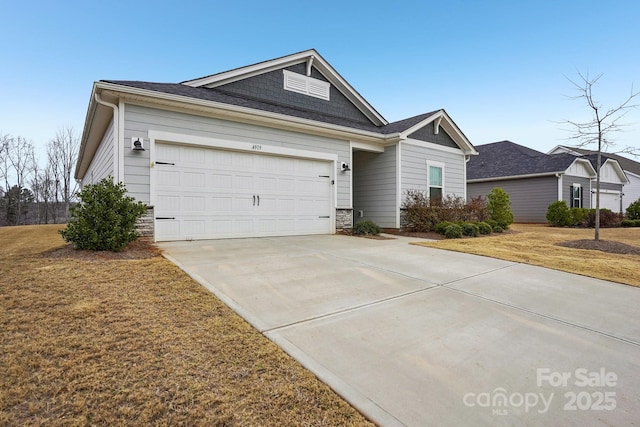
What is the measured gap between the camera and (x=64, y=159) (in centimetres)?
2616

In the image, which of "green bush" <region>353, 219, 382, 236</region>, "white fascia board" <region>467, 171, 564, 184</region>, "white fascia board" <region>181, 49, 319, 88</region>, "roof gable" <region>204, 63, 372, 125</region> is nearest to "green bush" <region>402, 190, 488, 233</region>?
"green bush" <region>353, 219, 382, 236</region>

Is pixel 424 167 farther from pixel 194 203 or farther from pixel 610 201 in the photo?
pixel 610 201

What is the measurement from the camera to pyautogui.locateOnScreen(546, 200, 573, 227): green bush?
1504 centimetres

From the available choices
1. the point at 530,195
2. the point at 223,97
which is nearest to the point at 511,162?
the point at 530,195

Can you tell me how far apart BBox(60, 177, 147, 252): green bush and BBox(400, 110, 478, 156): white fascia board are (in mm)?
8474

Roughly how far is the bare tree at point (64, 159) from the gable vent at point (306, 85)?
24.7m

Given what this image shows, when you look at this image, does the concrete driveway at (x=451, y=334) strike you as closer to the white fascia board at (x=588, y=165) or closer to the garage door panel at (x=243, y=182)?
the garage door panel at (x=243, y=182)

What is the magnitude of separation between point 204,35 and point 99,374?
1436 cm

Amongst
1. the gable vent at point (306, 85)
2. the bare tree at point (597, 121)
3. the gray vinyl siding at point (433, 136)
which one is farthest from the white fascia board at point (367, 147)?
the bare tree at point (597, 121)

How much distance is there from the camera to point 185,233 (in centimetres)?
723

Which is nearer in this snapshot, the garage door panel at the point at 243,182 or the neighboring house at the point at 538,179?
the garage door panel at the point at 243,182

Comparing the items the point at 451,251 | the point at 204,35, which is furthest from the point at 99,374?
the point at 204,35

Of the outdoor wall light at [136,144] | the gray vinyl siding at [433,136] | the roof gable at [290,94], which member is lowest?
the outdoor wall light at [136,144]

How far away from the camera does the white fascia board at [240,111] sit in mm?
6380
